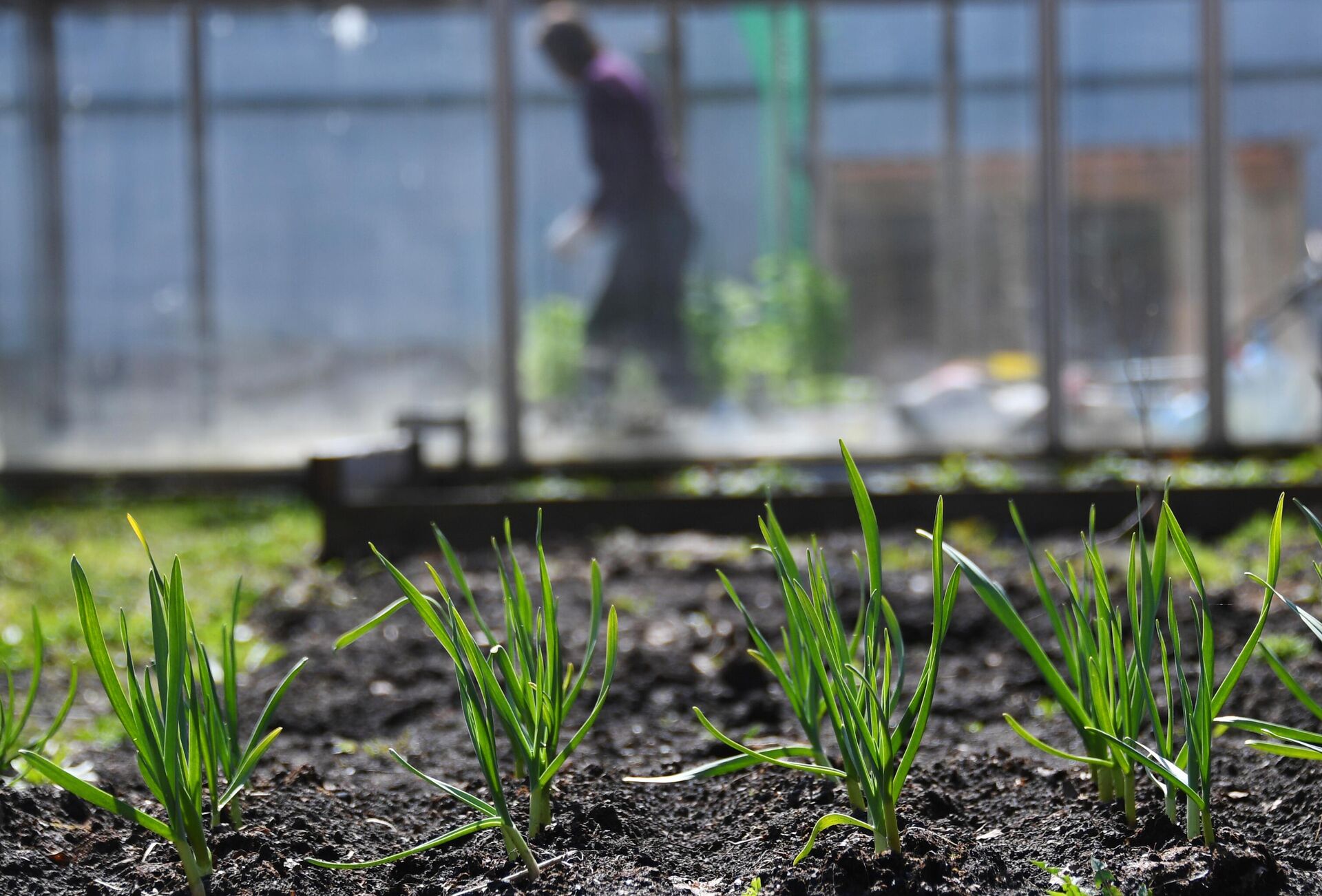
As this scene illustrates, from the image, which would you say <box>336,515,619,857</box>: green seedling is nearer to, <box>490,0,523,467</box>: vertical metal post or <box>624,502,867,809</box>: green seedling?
<box>624,502,867,809</box>: green seedling

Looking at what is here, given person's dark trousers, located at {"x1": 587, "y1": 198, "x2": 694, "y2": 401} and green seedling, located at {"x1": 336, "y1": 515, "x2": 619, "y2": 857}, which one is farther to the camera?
person's dark trousers, located at {"x1": 587, "y1": 198, "x2": 694, "y2": 401}

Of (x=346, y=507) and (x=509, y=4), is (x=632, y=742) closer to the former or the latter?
(x=346, y=507)

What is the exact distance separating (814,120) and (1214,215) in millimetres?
2098

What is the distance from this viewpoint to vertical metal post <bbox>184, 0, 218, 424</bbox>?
758 centimetres

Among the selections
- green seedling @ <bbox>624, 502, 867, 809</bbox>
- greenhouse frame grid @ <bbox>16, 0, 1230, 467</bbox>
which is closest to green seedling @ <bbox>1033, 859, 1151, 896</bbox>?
green seedling @ <bbox>624, 502, 867, 809</bbox>

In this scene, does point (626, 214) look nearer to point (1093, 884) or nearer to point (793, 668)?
point (793, 668)

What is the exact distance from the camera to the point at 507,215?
743 cm

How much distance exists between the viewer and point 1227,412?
7242 mm

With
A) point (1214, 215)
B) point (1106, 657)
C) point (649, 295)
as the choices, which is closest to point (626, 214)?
point (649, 295)

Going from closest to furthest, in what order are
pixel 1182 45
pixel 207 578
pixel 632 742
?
1. pixel 632 742
2. pixel 207 578
3. pixel 1182 45

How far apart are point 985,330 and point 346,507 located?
392cm

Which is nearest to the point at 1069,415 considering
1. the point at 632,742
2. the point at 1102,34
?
the point at 1102,34

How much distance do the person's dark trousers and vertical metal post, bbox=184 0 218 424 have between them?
2.08 meters

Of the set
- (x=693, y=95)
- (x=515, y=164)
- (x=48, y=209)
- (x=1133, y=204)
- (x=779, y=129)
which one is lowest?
(x=1133, y=204)
